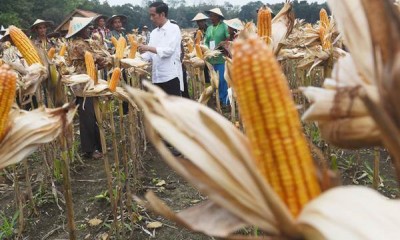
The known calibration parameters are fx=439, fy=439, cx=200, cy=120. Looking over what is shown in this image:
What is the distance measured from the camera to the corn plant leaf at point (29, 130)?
1.68m

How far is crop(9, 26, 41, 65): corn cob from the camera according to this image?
8.98 ft

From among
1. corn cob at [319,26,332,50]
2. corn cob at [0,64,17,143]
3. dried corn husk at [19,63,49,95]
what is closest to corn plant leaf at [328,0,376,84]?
corn cob at [0,64,17,143]

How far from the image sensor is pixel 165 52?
5762 mm

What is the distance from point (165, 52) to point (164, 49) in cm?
4

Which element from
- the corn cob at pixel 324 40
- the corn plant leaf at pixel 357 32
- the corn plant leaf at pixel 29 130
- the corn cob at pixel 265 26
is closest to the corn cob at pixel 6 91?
the corn plant leaf at pixel 29 130

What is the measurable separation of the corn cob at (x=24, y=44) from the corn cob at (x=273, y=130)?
7.29 feet

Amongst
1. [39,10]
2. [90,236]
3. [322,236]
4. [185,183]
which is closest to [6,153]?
[322,236]

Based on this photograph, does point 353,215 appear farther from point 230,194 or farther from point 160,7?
point 160,7

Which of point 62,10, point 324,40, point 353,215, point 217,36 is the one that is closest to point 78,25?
point 217,36

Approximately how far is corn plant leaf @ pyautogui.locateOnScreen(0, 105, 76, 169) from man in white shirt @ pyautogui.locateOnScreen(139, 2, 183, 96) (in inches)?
155

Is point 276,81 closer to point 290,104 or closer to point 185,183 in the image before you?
point 290,104

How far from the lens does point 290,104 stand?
0.87m

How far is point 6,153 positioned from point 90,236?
2.29m

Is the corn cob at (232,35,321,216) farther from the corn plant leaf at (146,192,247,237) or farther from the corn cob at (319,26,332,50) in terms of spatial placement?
the corn cob at (319,26,332,50)
